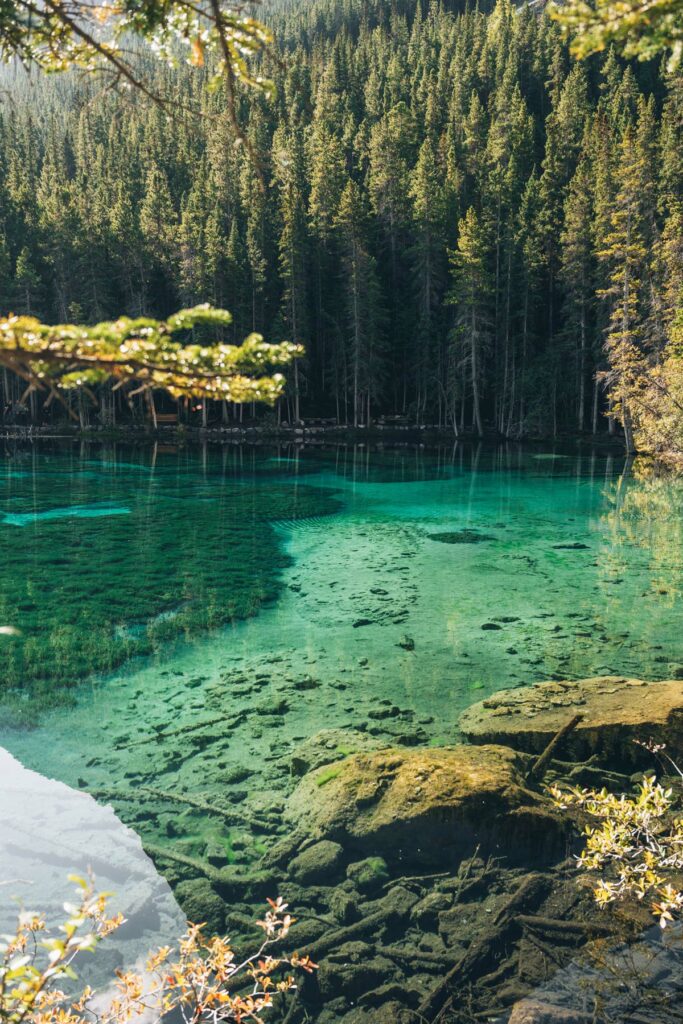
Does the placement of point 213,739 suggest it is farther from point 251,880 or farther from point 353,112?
point 353,112

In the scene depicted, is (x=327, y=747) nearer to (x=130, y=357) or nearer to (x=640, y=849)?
(x=640, y=849)

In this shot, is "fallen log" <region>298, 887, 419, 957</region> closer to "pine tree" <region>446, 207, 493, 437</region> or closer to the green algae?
the green algae

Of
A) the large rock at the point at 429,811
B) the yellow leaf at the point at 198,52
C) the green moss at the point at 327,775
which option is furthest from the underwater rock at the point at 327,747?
the yellow leaf at the point at 198,52

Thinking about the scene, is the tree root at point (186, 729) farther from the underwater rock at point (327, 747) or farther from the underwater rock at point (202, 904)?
the underwater rock at point (202, 904)

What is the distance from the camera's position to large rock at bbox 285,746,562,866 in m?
5.68

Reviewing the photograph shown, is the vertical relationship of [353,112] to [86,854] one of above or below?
above

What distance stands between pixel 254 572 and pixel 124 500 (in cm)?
1100

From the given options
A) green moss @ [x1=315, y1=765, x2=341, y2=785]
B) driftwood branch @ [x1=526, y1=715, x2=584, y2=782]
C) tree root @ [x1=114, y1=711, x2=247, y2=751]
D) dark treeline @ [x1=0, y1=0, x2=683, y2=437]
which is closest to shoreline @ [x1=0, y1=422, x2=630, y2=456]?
dark treeline @ [x1=0, y1=0, x2=683, y2=437]

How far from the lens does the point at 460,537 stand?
19.0 m

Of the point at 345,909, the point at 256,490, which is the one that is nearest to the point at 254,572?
the point at 345,909

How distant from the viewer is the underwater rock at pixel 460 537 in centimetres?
1847

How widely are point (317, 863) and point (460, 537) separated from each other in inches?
552

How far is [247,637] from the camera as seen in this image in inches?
446

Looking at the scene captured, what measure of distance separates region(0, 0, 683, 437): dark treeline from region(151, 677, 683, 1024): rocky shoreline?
3555cm
